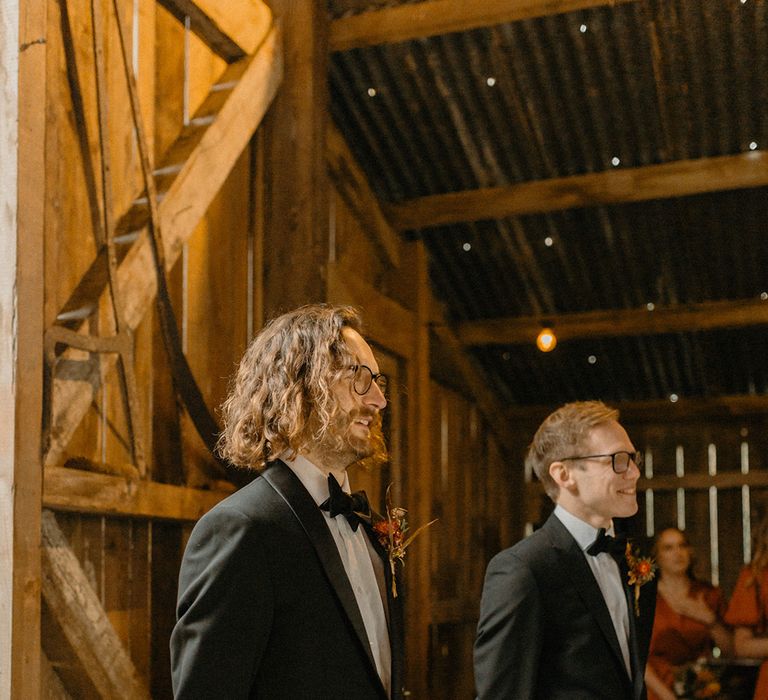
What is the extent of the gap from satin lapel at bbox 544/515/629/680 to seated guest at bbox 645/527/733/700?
2679 millimetres

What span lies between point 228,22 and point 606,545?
3027 millimetres

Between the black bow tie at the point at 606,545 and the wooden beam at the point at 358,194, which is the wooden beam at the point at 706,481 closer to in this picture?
the wooden beam at the point at 358,194

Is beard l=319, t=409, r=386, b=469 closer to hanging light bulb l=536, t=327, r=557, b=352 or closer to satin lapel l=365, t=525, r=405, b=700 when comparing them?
satin lapel l=365, t=525, r=405, b=700

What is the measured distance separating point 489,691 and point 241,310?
2741 millimetres

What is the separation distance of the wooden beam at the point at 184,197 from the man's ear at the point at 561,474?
1569 millimetres

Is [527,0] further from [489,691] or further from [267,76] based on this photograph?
[489,691]

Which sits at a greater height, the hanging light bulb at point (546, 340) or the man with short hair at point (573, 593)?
the hanging light bulb at point (546, 340)

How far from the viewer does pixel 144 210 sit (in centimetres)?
451

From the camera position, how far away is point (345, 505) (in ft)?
7.59

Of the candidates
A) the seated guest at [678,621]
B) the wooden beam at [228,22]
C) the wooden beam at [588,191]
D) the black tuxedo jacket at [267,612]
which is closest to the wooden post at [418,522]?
the wooden beam at [588,191]

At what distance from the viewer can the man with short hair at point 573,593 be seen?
3.09 meters

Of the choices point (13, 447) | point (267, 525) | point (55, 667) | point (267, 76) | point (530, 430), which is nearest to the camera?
point (267, 525)

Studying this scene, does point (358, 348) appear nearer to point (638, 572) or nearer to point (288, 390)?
point (288, 390)

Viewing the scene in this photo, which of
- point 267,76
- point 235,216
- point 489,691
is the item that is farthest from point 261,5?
point 489,691
